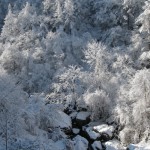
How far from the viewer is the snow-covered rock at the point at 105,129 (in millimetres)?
37969

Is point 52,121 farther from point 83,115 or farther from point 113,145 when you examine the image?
point 83,115

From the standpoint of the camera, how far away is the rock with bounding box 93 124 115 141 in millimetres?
37688

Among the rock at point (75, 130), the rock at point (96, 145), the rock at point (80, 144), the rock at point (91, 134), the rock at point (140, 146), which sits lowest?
the rock at point (75, 130)

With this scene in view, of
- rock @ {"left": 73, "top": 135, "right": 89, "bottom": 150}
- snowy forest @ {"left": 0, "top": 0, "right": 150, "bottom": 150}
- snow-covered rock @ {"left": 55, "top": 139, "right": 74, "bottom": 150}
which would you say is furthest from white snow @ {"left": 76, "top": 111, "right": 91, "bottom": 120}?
snow-covered rock @ {"left": 55, "top": 139, "right": 74, "bottom": 150}

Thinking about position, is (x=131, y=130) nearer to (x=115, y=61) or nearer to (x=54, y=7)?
(x=115, y=61)

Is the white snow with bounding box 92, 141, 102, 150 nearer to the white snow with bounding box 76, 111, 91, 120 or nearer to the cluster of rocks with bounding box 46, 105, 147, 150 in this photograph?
the cluster of rocks with bounding box 46, 105, 147, 150

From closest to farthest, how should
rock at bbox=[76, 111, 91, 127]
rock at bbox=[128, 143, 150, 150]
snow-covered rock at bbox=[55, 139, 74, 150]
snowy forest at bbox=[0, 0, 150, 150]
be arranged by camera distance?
snow-covered rock at bbox=[55, 139, 74, 150]
rock at bbox=[128, 143, 150, 150]
snowy forest at bbox=[0, 0, 150, 150]
rock at bbox=[76, 111, 91, 127]

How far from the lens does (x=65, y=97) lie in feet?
153

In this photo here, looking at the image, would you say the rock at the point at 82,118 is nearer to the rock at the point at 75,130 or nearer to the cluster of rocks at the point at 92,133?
the cluster of rocks at the point at 92,133

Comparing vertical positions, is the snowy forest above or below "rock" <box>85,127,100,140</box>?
above

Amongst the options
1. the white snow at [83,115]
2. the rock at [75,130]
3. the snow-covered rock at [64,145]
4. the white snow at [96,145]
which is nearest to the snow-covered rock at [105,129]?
the rock at [75,130]

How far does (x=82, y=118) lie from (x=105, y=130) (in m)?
5.44

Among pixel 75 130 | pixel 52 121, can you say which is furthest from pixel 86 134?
pixel 52 121

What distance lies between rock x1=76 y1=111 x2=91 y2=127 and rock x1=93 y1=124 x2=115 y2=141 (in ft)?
9.22
